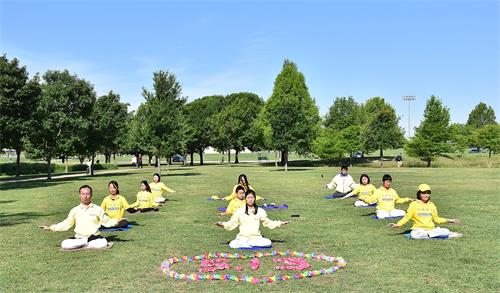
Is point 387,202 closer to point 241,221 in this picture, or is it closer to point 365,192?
point 365,192

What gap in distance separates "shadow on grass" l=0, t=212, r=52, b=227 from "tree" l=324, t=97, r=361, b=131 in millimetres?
80039

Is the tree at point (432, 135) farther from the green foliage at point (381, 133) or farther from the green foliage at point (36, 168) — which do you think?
the green foliage at point (36, 168)

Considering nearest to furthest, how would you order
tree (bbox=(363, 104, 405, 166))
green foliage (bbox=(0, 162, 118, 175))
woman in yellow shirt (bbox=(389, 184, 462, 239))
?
woman in yellow shirt (bbox=(389, 184, 462, 239)) → green foliage (bbox=(0, 162, 118, 175)) → tree (bbox=(363, 104, 405, 166))

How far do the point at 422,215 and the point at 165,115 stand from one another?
39980 mm

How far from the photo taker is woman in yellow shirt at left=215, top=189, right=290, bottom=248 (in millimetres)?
13070

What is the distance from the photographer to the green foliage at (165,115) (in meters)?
50.4

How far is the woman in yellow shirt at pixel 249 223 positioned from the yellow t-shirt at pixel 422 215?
13.4 feet

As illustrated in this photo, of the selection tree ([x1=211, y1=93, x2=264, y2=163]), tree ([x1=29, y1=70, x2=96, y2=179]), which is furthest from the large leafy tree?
tree ([x1=29, y1=70, x2=96, y2=179])

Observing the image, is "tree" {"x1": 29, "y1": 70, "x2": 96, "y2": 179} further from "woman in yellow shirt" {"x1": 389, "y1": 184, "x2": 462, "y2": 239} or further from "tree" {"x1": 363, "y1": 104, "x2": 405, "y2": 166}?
"tree" {"x1": 363, "y1": 104, "x2": 405, "y2": 166}

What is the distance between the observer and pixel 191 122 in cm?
9675

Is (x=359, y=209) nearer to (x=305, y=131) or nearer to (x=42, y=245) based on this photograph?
(x=42, y=245)

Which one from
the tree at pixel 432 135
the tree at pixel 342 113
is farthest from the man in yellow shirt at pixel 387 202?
the tree at pixel 342 113

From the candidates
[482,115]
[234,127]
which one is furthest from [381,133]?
[482,115]

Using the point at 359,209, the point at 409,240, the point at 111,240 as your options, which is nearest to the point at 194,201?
the point at 359,209
